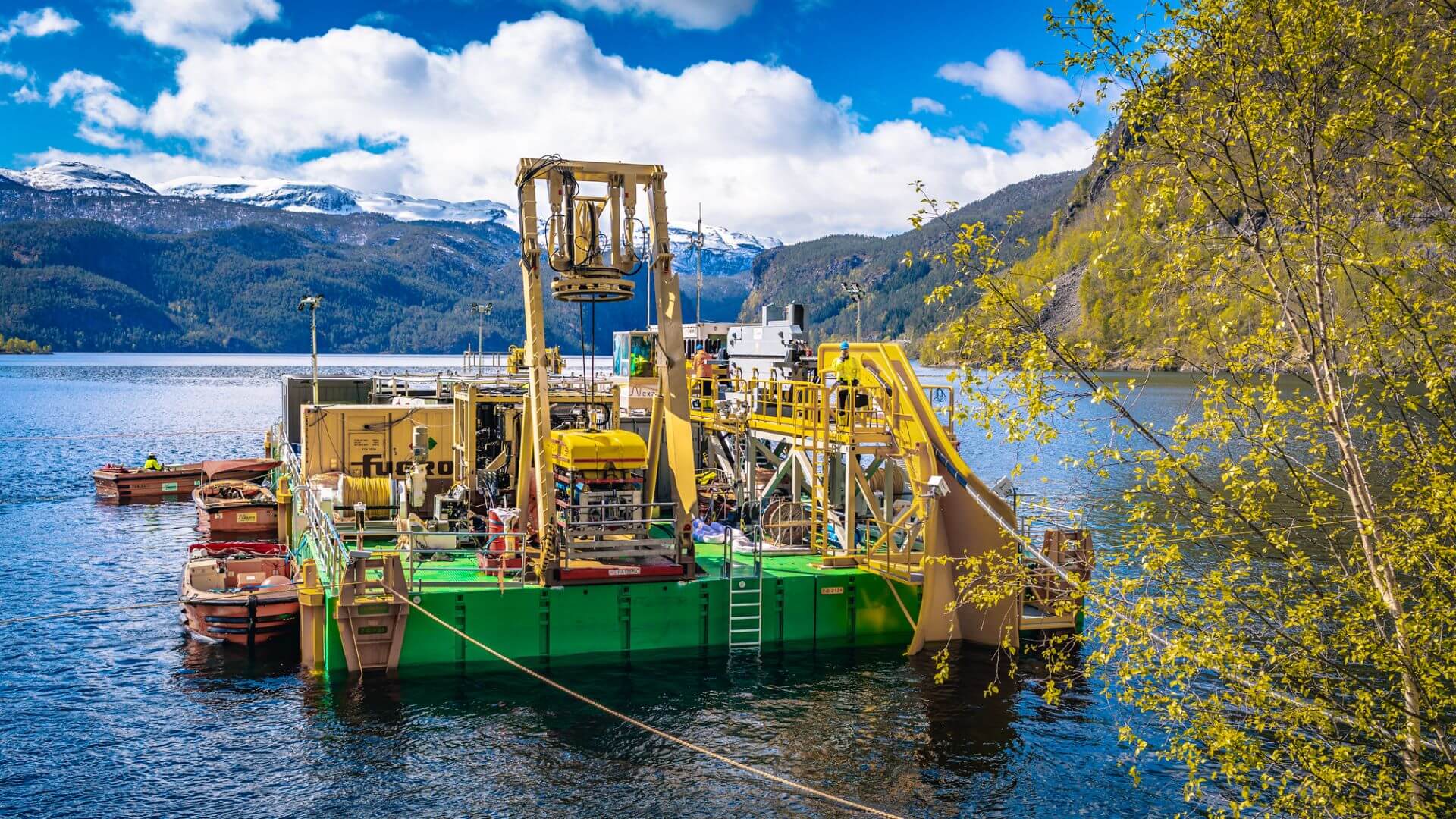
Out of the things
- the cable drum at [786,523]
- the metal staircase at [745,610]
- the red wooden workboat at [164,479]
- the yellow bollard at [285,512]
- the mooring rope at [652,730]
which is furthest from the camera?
the red wooden workboat at [164,479]

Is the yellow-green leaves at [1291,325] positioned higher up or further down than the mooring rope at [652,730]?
higher up

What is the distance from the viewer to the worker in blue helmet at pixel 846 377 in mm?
25453

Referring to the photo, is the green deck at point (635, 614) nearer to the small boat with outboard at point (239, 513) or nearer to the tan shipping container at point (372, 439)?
the tan shipping container at point (372, 439)

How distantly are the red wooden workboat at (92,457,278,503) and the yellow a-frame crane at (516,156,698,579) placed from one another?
109 ft

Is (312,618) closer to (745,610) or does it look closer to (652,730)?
(652,730)

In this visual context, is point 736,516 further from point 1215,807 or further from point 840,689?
point 1215,807

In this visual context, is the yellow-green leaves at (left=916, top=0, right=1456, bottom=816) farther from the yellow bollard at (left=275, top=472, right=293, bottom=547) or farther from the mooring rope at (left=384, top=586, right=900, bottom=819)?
the yellow bollard at (left=275, top=472, right=293, bottom=547)

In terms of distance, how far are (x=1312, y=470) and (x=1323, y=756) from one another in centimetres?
266

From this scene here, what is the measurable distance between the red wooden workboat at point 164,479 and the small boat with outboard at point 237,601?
23574mm

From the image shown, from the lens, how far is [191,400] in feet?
449

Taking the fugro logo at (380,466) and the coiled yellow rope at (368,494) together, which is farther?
the fugro logo at (380,466)

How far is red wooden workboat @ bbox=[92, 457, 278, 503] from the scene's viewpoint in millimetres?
51125

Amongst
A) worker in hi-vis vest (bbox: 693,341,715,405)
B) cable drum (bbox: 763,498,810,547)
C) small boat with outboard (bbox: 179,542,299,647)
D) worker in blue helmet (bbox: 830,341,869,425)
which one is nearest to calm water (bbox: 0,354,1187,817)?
small boat with outboard (bbox: 179,542,299,647)

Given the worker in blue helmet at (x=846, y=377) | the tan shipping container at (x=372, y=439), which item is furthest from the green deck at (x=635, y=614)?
the tan shipping container at (x=372, y=439)
